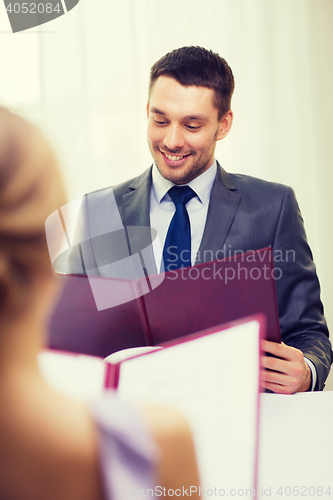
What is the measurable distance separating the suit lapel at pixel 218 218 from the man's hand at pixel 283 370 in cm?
38

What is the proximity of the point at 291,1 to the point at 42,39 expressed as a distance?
1.19 m

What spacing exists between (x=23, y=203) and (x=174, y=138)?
1.03m

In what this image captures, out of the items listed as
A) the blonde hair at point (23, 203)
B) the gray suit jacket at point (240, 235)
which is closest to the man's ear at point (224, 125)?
the gray suit jacket at point (240, 235)

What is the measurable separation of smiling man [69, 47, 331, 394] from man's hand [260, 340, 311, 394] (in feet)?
0.92

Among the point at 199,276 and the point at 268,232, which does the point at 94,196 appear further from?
the point at 199,276

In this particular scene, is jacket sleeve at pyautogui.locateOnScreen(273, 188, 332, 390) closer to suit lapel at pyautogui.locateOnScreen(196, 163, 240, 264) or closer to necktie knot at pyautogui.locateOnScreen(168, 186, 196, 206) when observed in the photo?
suit lapel at pyautogui.locateOnScreen(196, 163, 240, 264)

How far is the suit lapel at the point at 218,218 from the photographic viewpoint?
3.47 ft

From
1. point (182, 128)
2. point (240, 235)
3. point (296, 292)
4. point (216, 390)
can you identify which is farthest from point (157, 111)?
point (216, 390)

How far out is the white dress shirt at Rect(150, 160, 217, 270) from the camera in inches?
45.3

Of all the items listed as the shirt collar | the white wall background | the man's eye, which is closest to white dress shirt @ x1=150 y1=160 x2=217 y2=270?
the shirt collar

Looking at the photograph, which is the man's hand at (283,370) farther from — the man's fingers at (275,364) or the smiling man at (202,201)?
the smiling man at (202,201)

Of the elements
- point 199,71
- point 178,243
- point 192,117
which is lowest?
point 178,243

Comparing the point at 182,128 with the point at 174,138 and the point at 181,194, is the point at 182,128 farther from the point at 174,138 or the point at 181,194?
the point at 181,194

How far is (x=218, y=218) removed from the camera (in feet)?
3.57
